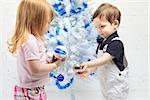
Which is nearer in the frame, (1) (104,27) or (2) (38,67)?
(2) (38,67)

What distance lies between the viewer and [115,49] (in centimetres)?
158

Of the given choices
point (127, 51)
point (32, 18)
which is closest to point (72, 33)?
point (32, 18)

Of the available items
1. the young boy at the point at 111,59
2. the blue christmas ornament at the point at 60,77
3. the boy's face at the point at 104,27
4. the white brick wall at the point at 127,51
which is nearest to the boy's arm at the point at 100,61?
the young boy at the point at 111,59

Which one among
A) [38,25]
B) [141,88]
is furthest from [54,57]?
[141,88]

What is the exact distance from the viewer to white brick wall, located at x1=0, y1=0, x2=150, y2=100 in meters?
2.07

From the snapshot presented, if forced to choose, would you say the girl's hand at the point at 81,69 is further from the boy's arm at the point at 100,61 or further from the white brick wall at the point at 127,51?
the white brick wall at the point at 127,51

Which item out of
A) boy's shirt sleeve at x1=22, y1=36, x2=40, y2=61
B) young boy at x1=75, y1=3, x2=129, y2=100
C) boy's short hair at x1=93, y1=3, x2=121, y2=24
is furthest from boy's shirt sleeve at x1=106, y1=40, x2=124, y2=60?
boy's shirt sleeve at x1=22, y1=36, x2=40, y2=61

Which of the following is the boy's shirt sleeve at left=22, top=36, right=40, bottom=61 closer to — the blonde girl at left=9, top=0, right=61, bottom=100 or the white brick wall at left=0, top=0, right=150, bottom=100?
the blonde girl at left=9, top=0, right=61, bottom=100

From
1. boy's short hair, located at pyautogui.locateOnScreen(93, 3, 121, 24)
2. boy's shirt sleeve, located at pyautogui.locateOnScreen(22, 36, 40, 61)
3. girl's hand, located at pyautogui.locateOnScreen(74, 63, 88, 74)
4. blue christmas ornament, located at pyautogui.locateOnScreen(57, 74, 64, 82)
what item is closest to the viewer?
boy's shirt sleeve, located at pyautogui.locateOnScreen(22, 36, 40, 61)

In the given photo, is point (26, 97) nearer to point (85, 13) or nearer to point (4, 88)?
point (85, 13)

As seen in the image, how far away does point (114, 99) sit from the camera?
1.62 meters

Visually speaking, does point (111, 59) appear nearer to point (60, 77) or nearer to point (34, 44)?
point (60, 77)

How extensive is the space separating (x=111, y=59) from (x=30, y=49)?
1.54ft

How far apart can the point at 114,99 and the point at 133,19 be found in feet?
2.31
